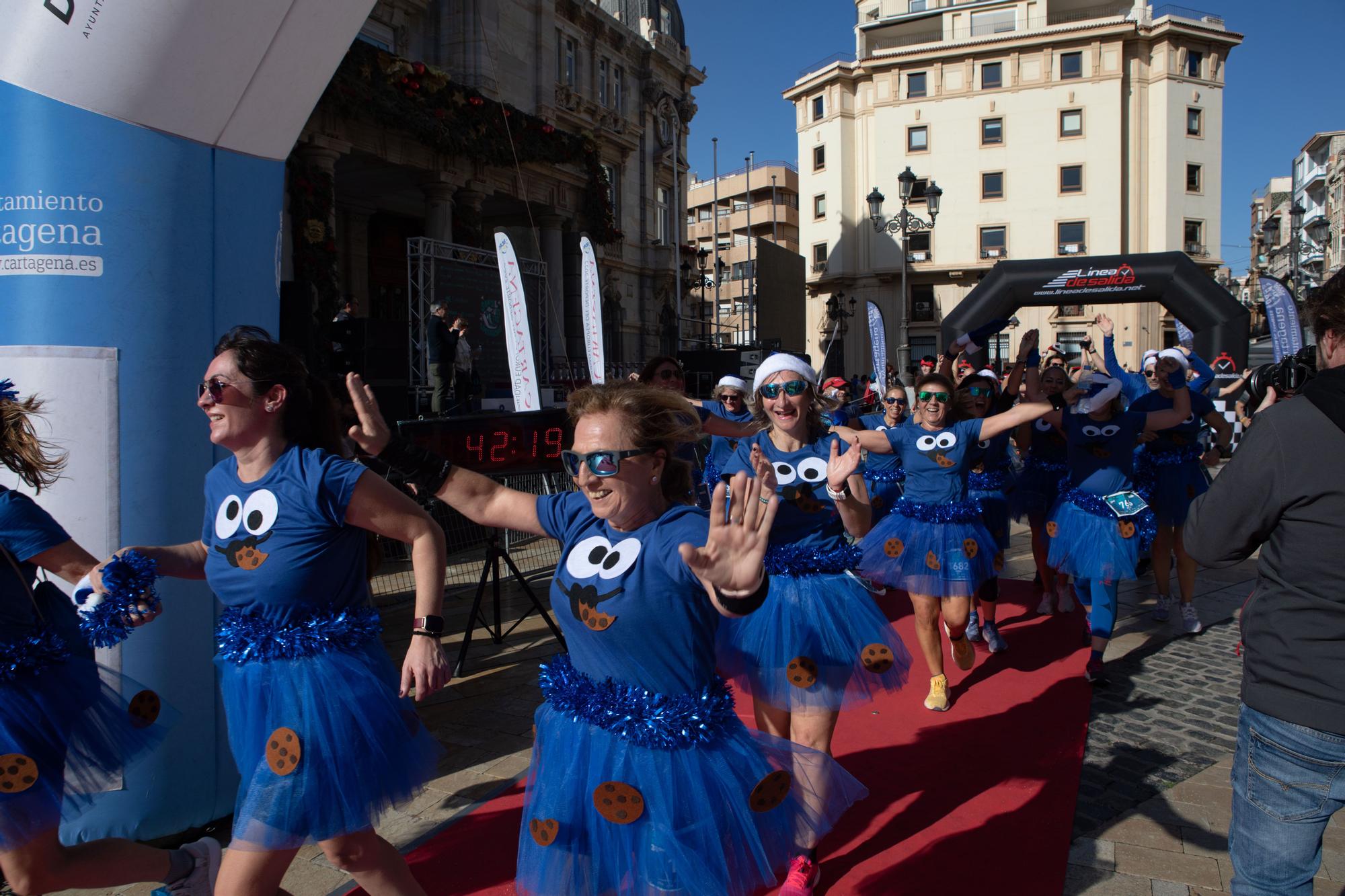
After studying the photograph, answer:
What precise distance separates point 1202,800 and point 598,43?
28976mm

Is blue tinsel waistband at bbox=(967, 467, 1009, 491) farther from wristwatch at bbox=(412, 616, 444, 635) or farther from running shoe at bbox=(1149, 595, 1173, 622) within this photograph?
wristwatch at bbox=(412, 616, 444, 635)

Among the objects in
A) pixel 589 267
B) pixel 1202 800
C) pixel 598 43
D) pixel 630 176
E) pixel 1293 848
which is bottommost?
pixel 1202 800

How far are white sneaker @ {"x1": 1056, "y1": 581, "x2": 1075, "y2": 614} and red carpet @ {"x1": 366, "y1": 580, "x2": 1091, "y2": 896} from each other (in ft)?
4.91

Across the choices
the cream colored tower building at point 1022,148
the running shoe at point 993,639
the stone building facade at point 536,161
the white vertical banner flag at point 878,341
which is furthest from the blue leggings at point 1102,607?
the cream colored tower building at point 1022,148

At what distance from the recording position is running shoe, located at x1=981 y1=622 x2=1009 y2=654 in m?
6.61

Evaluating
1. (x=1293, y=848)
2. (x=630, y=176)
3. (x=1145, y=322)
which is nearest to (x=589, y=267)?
(x=1293, y=848)

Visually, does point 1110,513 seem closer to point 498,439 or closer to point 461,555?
point 498,439

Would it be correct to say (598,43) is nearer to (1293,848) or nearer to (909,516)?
(909,516)

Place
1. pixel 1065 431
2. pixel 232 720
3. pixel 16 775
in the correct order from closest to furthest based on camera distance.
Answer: pixel 16 775 < pixel 232 720 < pixel 1065 431

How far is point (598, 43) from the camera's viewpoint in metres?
28.8

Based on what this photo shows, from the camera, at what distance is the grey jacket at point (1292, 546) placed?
2.17 metres

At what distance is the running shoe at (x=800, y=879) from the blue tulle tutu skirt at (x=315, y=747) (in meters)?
1.48

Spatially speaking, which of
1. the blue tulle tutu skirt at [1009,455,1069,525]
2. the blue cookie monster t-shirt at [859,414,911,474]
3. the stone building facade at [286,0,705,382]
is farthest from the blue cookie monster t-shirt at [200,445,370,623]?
the stone building facade at [286,0,705,382]

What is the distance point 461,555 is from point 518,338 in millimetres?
3834
